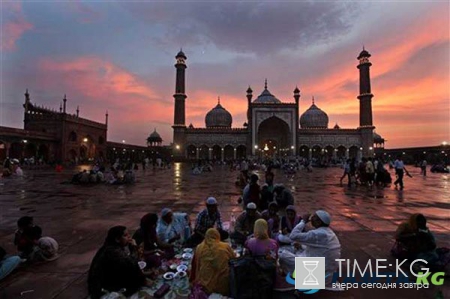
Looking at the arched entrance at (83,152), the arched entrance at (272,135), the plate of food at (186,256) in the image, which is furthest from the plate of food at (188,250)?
the arched entrance at (272,135)

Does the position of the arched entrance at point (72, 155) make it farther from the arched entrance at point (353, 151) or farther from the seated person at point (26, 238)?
the arched entrance at point (353, 151)

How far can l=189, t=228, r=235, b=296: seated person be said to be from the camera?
2.85 meters

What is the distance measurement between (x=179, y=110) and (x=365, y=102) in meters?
27.4

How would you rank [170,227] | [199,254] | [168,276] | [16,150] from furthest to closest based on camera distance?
[16,150] < [170,227] < [168,276] < [199,254]

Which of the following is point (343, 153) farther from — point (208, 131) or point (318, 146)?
point (208, 131)

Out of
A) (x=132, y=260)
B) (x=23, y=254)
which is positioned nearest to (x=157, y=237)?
(x=132, y=260)

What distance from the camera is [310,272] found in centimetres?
309

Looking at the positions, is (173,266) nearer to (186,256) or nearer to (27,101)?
(186,256)

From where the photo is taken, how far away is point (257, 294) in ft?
8.86

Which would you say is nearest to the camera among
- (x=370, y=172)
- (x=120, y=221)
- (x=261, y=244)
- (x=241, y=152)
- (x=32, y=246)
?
(x=261, y=244)

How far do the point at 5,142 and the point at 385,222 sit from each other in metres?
35.1

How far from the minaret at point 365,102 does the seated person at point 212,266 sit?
45.9 metres

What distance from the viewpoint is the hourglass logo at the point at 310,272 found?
299 centimetres

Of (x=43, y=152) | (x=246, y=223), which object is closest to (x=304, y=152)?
(x=43, y=152)
